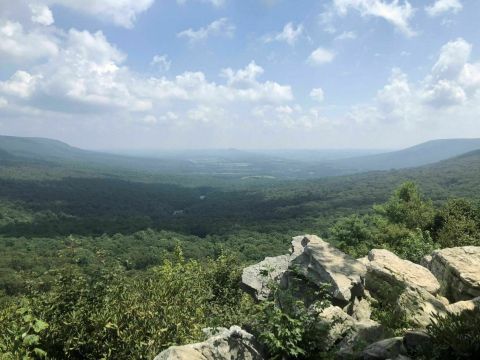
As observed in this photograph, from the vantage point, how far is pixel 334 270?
1485 centimetres

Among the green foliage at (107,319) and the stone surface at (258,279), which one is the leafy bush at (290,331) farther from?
the stone surface at (258,279)

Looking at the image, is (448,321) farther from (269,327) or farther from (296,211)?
(296,211)

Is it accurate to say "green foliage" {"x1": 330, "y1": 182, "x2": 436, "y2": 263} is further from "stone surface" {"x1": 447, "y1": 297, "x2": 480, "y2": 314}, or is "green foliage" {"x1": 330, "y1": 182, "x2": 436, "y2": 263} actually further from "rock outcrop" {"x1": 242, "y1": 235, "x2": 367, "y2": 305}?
"stone surface" {"x1": 447, "y1": 297, "x2": 480, "y2": 314}

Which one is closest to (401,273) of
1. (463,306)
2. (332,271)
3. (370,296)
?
(370,296)

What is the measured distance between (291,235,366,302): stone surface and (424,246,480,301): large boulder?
145 inches

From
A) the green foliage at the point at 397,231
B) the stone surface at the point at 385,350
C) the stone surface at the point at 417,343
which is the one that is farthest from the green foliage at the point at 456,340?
the green foliage at the point at 397,231

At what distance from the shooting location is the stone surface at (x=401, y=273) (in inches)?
598

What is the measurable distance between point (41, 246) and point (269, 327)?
124 m

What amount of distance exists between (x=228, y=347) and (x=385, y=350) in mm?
3955

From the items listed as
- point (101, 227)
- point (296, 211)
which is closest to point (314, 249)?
point (101, 227)

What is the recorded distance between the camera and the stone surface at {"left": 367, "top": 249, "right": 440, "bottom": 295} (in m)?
15.2

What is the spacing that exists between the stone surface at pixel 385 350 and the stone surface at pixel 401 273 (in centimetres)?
540

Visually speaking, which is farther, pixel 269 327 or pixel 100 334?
pixel 100 334

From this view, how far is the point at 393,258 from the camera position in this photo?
57.7 feet
